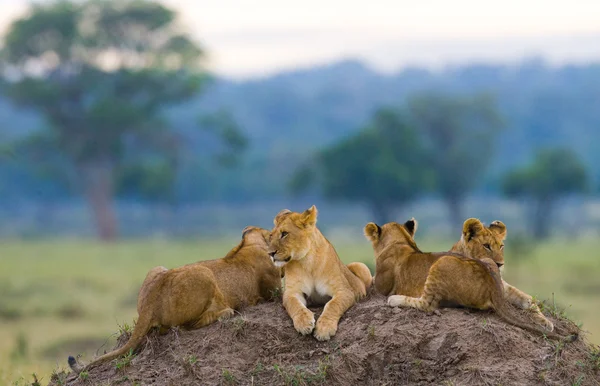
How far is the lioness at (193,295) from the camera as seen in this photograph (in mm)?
6789

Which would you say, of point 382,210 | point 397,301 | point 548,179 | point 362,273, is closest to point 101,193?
point 382,210

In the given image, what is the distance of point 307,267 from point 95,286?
22.3 meters

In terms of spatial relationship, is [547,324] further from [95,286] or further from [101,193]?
[101,193]

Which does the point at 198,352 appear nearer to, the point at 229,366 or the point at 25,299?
the point at 229,366

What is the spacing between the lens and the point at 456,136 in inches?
2172

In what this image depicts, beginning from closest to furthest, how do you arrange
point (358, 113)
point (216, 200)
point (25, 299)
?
point (25, 299), point (216, 200), point (358, 113)

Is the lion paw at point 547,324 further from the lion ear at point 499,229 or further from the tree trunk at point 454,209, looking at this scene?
the tree trunk at point 454,209

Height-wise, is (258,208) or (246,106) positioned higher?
(246,106)

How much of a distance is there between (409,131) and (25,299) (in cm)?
2604

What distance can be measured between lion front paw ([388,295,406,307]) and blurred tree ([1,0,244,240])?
1534 inches

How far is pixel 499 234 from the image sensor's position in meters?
7.18

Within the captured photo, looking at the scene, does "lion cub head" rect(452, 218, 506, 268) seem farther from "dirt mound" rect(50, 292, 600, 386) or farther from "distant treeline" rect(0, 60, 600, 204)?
"distant treeline" rect(0, 60, 600, 204)

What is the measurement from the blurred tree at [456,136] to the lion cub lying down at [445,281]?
42.6 meters

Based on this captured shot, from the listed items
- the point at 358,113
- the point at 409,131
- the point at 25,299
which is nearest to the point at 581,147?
the point at 358,113
